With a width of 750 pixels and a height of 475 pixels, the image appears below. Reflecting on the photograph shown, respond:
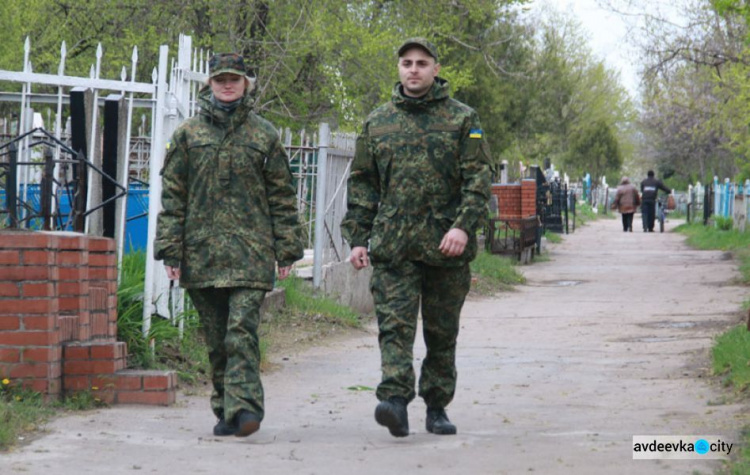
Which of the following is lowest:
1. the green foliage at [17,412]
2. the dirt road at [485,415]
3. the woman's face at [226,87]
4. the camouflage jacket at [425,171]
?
the dirt road at [485,415]

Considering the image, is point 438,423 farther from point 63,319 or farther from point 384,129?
point 63,319

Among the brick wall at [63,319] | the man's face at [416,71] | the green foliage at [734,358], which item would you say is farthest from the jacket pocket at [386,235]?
the green foliage at [734,358]

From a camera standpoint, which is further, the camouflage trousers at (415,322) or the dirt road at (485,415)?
the camouflage trousers at (415,322)

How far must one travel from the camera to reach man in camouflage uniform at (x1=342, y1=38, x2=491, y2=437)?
19.5 ft

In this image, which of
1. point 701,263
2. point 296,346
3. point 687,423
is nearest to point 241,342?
point 687,423

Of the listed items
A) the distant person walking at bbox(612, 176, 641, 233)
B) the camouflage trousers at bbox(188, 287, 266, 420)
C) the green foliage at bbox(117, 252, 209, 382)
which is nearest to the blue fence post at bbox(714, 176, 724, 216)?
the distant person walking at bbox(612, 176, 641, 233)

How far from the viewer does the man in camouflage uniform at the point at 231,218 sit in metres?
5.91

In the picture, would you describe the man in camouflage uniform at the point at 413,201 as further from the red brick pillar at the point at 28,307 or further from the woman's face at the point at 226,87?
the red brick pillar at the point at 28,307

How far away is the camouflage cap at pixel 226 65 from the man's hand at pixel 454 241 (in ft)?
3.92

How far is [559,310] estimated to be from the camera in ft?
47.1

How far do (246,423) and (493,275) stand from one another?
1239 cm

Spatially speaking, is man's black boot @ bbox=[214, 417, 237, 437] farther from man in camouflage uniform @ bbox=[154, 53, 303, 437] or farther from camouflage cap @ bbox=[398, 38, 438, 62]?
camouflage cap @ bbox=[398, 38, 438, 62]

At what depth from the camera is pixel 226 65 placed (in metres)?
5.95

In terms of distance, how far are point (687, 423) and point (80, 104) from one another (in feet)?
12.9
